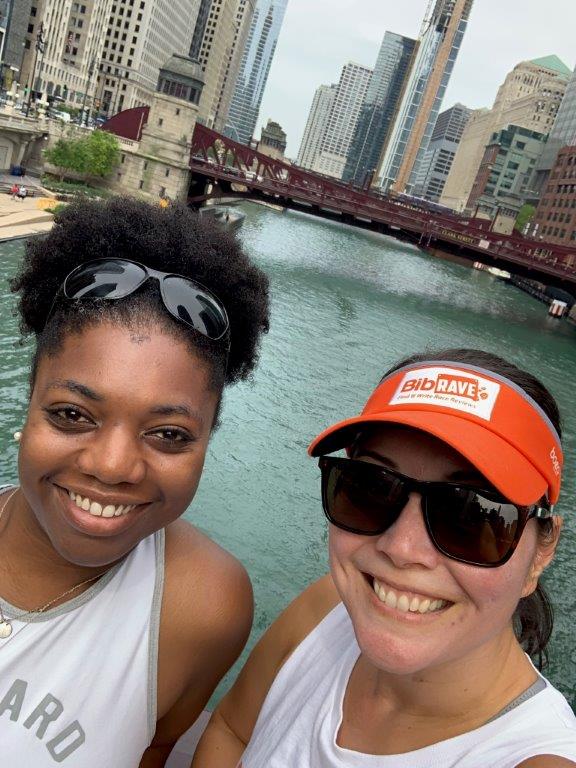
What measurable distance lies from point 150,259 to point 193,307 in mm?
266

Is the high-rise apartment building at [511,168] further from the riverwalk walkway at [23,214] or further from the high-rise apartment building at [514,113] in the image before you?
the riverwalk walkway at [23,214]

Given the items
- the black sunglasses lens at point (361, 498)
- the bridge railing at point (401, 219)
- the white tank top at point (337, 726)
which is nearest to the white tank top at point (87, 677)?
the white tank top at point (337, 726)

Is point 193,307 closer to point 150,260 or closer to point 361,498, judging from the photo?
point 150,260

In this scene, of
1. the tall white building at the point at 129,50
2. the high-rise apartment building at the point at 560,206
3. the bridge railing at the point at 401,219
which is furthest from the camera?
the tall white building at the point at 129,50

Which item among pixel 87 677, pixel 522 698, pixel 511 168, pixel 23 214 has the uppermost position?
pixel 511 168

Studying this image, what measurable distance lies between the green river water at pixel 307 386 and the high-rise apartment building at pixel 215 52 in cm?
10094

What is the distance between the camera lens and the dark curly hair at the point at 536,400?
1799mm

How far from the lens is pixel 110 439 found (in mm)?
1768

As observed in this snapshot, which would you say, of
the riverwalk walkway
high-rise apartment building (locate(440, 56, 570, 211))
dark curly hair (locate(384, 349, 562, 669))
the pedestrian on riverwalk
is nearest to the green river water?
dark curly hair (locate(384, 349, 562, 669))

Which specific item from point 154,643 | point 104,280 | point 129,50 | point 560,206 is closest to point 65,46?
point 129,50

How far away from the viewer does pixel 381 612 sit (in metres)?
1.69

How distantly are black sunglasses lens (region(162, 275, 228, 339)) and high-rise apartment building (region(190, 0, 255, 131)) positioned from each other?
450 ft

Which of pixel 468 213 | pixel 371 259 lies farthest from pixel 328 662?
pixel 468 213

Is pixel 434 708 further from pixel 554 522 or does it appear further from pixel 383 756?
pixel 554 522
